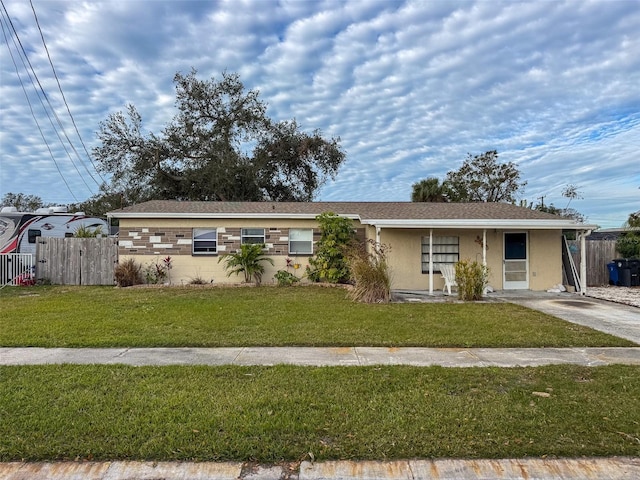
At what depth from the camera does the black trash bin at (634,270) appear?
1541 centimetres

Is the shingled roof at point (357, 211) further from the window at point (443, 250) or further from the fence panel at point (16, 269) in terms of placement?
the fence panel at point (16, 269)

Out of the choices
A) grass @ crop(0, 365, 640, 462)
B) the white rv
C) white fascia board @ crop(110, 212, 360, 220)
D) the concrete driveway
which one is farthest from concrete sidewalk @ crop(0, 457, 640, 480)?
the white rv

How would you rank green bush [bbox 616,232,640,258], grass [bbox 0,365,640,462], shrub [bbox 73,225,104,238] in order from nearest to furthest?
grass [bbox 0,365,640,462], green bush [bbox 616,232,640,258], shrub [bbox 73,225,104,238]

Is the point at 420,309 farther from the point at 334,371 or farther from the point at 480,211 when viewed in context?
the point at 480,211

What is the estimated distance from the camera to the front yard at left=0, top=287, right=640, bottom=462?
128 inches

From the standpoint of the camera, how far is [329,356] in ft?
19.3

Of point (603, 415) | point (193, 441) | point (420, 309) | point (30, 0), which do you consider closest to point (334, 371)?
point (193, 441)

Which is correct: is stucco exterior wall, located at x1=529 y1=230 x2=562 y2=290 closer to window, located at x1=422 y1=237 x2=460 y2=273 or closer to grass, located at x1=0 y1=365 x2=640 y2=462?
window, located at x1=422 y1=237 x2=460 y2=273

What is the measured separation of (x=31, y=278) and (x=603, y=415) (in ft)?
57.1

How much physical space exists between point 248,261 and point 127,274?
13.7 feet

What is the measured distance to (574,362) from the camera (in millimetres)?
5566

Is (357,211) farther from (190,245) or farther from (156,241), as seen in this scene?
(156,241)

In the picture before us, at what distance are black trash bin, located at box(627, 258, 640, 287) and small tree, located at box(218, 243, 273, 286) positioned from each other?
43.0ft

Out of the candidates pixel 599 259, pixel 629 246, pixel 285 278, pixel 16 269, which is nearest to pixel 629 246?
pixel 629 246
